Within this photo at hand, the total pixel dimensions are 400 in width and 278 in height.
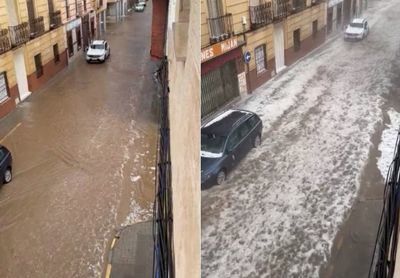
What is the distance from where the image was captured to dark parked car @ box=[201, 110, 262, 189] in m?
13.8

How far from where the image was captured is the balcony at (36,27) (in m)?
22.7

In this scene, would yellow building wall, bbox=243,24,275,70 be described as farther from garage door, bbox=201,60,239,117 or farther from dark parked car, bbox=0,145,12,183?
dark parked car, bbox=0,145,12,183

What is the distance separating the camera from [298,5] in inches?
1046

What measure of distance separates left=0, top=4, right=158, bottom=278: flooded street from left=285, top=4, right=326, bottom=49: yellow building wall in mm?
7739

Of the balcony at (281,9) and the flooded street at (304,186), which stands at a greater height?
the balcony at (281,9)

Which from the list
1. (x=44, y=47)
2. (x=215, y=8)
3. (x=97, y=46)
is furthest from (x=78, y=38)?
(x=215, y=8)

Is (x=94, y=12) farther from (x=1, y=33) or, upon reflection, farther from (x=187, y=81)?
(x=187, y=81)

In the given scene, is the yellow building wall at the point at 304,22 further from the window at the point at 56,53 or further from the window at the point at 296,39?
the window at the point at 56,53

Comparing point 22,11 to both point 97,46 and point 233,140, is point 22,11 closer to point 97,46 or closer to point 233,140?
point 97,46

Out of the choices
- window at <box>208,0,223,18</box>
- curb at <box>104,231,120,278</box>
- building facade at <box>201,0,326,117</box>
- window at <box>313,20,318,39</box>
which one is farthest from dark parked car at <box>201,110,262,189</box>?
window at <box>313,20,318,39</box>

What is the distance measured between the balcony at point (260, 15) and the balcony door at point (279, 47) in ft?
5.30

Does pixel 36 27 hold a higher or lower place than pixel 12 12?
lower

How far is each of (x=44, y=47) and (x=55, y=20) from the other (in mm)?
2209

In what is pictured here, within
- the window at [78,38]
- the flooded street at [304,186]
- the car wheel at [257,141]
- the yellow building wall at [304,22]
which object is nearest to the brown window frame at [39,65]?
the window at [78,38]
